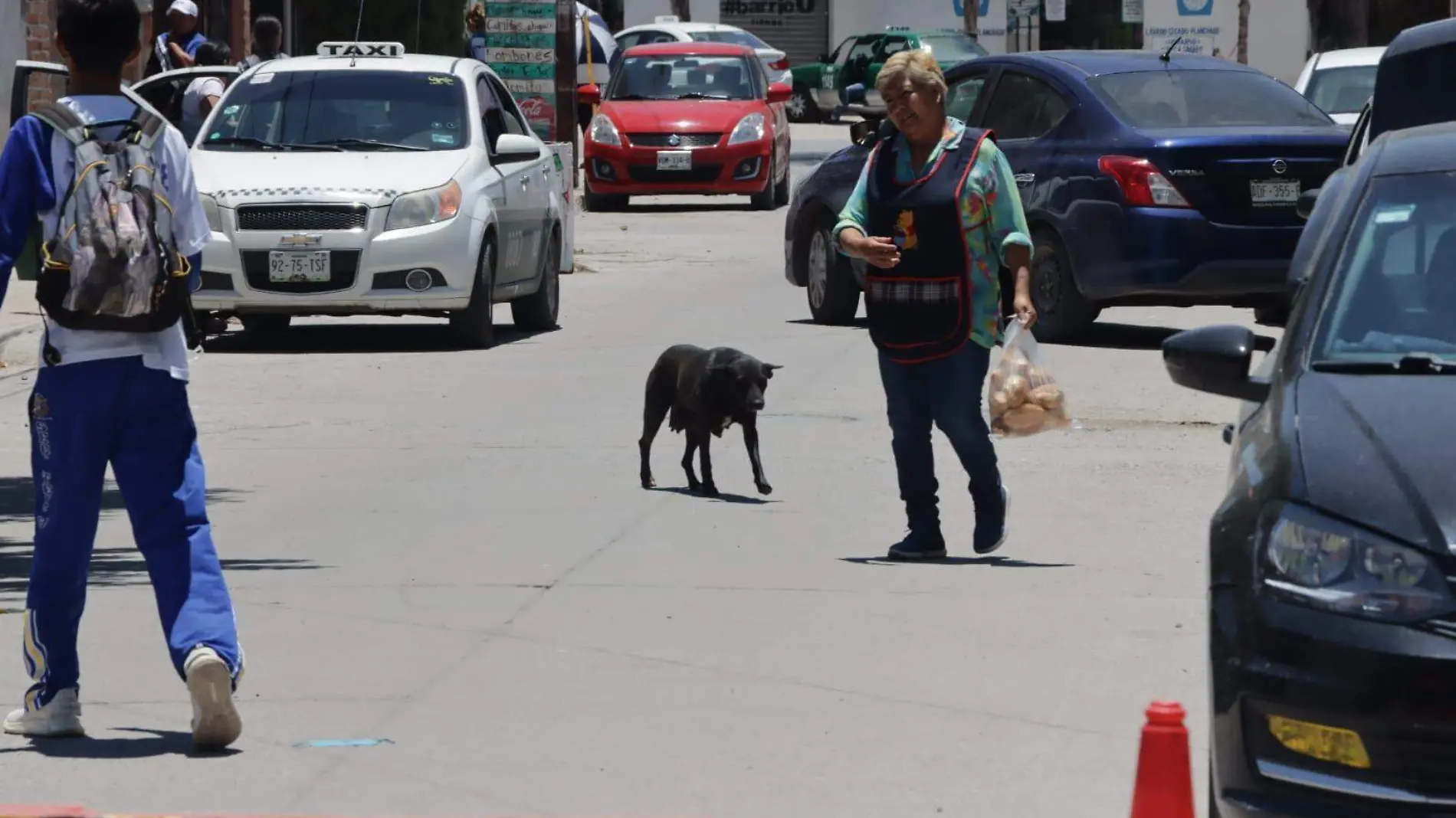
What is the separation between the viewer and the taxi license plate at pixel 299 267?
14539 millimetres

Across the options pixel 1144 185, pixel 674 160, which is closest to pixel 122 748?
pixel 1144 185

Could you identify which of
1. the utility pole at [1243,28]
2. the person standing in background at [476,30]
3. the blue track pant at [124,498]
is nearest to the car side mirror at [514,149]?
the blue track pant at [124,498]

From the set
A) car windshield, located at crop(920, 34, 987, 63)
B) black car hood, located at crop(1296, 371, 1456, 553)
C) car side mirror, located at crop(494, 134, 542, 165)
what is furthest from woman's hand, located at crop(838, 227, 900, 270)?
car windshield, located at crop(920, 34, 987, 63)

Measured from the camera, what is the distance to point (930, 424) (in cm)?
869

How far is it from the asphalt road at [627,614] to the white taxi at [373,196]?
867 millimetres

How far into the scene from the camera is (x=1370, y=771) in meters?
4.39

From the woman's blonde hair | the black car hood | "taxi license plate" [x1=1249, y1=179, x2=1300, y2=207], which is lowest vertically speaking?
"taxi license plate" [x1=1249, y1=179, x2=1300, y2=207]

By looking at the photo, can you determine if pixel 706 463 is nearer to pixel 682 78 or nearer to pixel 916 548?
pixel 916 548

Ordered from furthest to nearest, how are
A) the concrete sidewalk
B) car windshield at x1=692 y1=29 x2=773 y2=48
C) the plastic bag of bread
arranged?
car windshield at x1=692 y1=29 x2=773 y2=48 → the concrete sidewalk → the plastic bag of bread

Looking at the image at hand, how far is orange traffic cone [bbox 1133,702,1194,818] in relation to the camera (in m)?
4.61

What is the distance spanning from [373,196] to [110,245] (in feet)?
29.2

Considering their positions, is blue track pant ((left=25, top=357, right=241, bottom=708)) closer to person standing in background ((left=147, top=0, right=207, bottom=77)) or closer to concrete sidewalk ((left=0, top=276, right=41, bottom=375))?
concrete sidewalk ((left=0, top=276, right=41, bottom=375))

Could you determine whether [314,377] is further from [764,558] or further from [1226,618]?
[1226,618]

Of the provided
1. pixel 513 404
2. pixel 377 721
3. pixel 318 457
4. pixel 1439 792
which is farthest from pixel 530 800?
pixel 513 404
